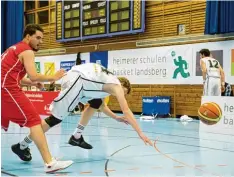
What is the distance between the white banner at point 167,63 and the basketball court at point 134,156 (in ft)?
13.9

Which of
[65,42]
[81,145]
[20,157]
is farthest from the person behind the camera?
[65,42]

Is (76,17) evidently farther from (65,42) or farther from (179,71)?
(179,71)

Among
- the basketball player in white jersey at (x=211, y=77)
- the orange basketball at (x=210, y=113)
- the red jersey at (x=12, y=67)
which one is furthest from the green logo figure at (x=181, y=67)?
the red jersey at (x=12, y=67)

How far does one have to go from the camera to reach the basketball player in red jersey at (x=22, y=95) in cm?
408

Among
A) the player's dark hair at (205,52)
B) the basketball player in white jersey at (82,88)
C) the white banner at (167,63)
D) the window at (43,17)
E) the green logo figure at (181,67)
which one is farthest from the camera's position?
the window at (43,17)

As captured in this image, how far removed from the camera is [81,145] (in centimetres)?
552

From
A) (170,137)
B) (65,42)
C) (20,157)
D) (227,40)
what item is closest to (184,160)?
(20,157)

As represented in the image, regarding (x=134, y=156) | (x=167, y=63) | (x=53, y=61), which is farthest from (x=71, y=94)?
(x=53, y=61)

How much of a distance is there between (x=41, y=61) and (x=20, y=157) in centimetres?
1420

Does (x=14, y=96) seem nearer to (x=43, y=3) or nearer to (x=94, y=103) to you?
(x=94, y=103)

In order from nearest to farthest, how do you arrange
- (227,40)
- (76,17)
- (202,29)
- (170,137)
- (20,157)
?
(20,157)
(170,137)
(227,40)
(202,29)
(76,17)

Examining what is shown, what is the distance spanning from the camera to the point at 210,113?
324 inches

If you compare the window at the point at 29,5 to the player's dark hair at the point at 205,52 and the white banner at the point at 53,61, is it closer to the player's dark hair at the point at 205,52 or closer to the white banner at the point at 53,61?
the white banner at the point at 53,61

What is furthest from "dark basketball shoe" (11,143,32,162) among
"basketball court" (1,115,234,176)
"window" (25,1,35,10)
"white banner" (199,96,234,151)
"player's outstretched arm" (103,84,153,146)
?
"window" (25,1,35,10)
